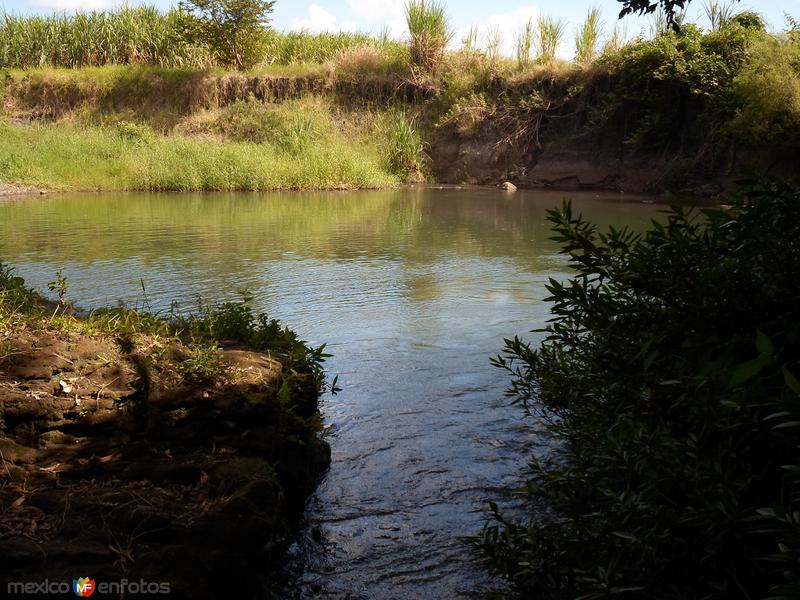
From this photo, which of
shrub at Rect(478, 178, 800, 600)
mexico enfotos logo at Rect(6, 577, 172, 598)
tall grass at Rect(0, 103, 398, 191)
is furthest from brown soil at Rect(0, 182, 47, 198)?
shrub at Rect(478, 178, 800, 600)

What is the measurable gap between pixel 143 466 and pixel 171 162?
22130 mm

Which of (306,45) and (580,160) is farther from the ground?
(306,45)

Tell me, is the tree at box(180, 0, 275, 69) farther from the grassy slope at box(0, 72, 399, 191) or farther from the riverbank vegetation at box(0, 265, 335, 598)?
the riverbank vegetation at box(0, 265, 335, 598)

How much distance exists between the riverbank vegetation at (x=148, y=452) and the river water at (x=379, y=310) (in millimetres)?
403

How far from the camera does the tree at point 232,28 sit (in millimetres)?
32375

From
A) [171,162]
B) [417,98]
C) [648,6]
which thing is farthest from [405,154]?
[648,6]

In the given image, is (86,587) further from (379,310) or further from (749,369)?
(379,310)

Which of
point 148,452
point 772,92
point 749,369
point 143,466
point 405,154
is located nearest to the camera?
point 749,369

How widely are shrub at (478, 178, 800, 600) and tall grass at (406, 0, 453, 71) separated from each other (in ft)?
97.3

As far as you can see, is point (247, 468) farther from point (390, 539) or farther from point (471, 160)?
point (471, 160)

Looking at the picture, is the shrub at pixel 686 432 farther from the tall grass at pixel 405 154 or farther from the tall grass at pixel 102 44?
the tall grass at pixel 102 44

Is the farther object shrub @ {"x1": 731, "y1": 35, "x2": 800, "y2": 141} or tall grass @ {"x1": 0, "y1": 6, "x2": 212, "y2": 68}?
tall grass @ {"x1": 0, "y1": 6, "x2": 212, "y2": 68}

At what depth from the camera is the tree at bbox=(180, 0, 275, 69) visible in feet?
106

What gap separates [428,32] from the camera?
30.5 meters
